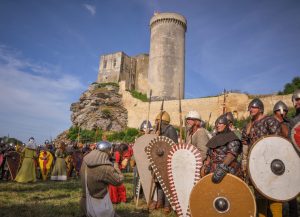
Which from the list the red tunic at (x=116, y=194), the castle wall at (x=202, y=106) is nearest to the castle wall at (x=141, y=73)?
the castle wall at (x=202, y=106)

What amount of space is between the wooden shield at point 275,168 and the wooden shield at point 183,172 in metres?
1.08

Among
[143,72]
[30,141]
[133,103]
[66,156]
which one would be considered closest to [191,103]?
[133,103]

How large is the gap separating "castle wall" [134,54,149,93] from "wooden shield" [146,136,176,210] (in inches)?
1909

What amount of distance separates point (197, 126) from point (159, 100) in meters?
34.3

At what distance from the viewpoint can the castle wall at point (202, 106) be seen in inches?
1237

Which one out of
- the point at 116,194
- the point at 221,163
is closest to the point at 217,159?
the point at 221,163

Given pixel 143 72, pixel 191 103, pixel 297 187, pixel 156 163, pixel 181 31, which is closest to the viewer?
pixel 297 187

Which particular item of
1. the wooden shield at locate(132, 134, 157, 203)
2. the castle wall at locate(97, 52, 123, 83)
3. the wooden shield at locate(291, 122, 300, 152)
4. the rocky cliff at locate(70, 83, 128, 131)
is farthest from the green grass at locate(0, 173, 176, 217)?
the castle wall at locate(97, 52, 123, 83)

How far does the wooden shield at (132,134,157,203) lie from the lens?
565 centimetres

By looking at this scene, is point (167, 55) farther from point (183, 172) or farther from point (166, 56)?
point (183, 172)

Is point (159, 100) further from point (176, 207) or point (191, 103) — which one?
point (176, 207)

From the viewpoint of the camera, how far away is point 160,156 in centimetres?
511

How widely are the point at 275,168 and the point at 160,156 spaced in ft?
6.95

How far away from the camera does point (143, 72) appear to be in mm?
55219
